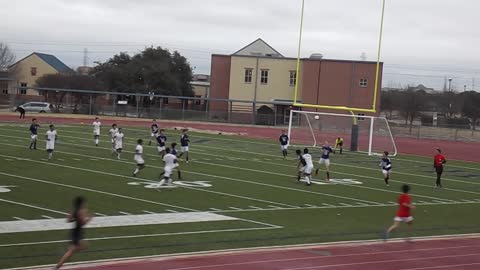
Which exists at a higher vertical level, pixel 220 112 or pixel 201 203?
pixel 220 112

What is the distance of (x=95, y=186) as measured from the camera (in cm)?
2033

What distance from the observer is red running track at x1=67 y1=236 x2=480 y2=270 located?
11414 millimetres

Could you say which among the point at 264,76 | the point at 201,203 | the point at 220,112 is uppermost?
the point at 264,76

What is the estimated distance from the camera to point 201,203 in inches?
725

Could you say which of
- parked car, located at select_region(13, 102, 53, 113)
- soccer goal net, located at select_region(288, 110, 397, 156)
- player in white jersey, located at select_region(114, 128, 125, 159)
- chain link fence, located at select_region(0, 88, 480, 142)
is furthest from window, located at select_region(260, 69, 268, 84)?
player in white jersey, located at select_region(114, 128, 125, 159)

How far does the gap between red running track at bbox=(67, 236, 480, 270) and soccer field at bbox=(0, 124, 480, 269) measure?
0.71 meters

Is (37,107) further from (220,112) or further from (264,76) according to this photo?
(264,76)

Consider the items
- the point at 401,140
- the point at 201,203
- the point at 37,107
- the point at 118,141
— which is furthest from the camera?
the point at 37,107

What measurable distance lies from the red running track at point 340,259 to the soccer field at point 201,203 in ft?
2.35

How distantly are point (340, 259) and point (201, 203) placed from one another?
21.7 ft

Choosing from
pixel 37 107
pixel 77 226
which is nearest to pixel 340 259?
pixel 77 226

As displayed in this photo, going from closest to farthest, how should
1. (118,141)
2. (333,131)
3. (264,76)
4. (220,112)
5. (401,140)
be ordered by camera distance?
1. (118,141)
2. (333,131)
3. (401,140)
4. (220,112)
5. (264,76)

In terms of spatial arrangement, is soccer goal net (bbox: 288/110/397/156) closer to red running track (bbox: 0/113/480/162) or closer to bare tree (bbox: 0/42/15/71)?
red running track (bbox: 0/113/480/162)

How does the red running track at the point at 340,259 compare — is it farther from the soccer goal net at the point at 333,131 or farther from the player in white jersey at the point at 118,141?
the soccer goal net at the point at 333,131
